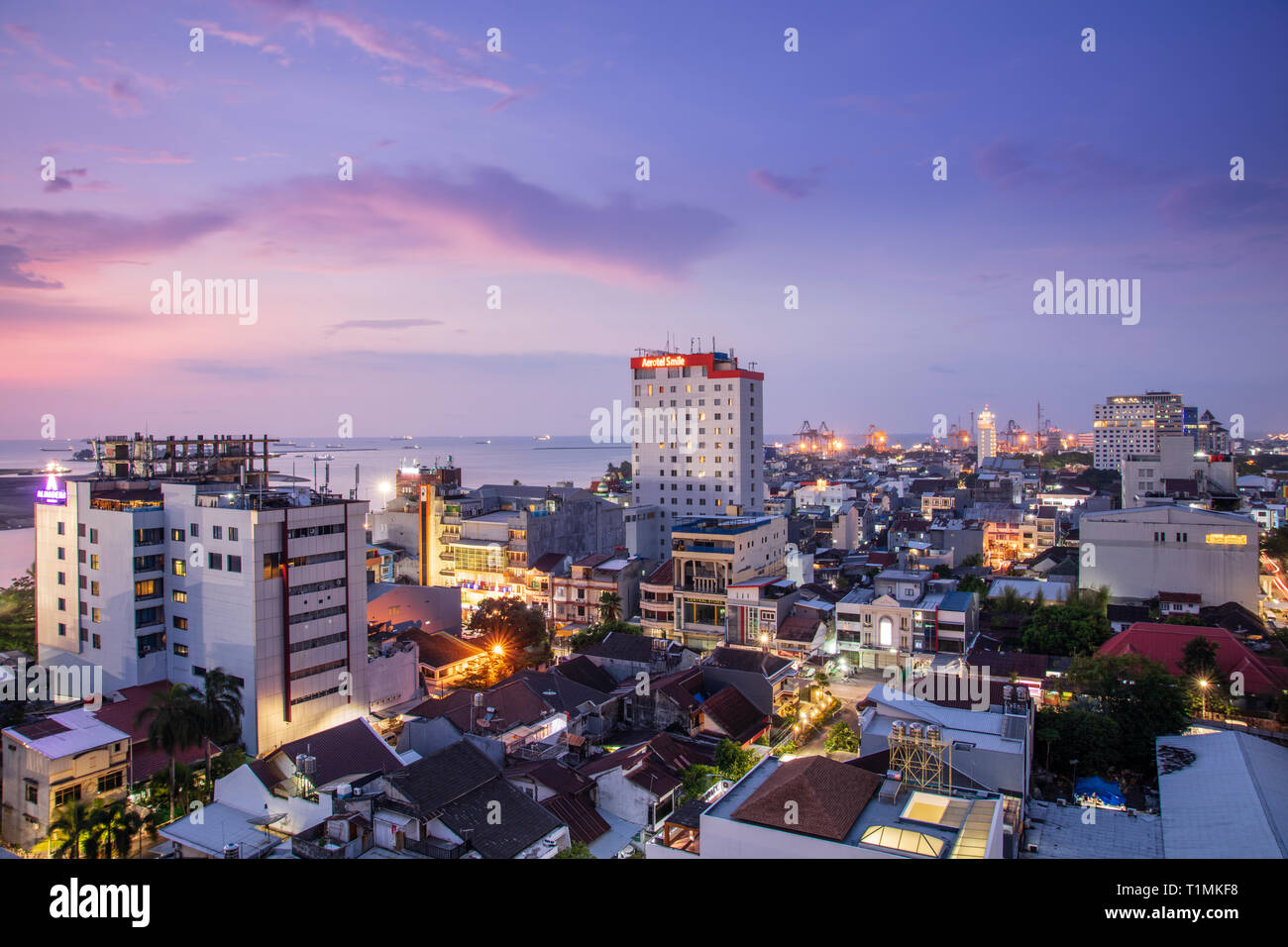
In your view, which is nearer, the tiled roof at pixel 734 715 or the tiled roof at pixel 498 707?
the tiled roof at pixel 498 707

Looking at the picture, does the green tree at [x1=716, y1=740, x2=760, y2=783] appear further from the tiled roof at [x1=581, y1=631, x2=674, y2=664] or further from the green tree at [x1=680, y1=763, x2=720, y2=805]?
the tiled roof at [x1=581, y1=631, x2=674, y2=664]

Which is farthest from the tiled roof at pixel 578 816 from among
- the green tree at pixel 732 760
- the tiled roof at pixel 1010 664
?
the tiled roof at pixel 1010 664

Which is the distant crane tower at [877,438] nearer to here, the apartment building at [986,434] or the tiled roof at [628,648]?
the apartment building at [986,434]

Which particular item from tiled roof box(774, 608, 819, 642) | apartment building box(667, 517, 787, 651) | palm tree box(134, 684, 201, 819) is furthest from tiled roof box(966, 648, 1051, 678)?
palm tree box(134, 684, 201, 819)

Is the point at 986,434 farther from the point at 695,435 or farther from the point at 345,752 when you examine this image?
the point at 345,752

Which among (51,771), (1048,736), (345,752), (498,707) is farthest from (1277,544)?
(51,771)
